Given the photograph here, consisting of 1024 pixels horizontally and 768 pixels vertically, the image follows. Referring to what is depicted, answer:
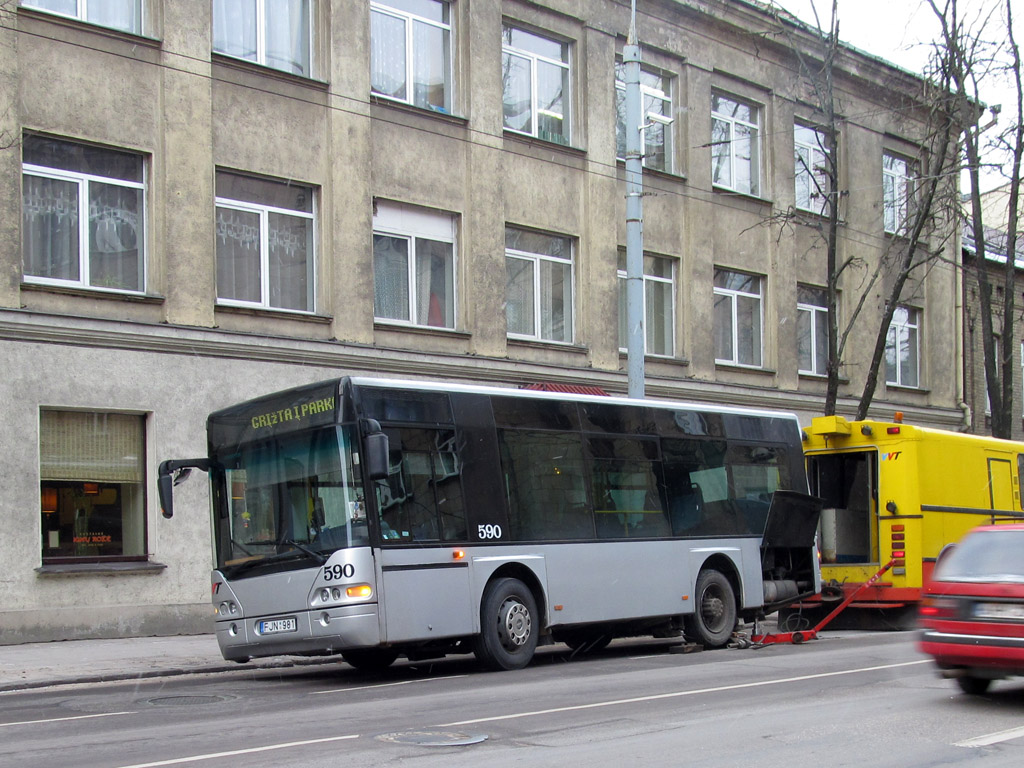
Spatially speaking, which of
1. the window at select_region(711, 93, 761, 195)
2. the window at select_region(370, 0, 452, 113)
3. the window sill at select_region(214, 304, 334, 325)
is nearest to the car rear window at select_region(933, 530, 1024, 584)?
the window sill at select_region(214, 304, 334, 325)

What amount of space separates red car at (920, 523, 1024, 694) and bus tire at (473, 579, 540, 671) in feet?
15.2

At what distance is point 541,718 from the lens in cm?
922

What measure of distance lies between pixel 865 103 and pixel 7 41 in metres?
21.9

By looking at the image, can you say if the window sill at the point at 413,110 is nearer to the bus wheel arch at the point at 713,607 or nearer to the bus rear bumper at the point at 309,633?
the bus wheel arch at the point at 713,607

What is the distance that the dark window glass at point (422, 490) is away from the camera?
481 inches

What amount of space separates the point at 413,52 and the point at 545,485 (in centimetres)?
1075

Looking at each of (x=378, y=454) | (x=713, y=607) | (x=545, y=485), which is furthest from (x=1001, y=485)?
(x=378, y=454)

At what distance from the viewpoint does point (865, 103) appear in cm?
3162

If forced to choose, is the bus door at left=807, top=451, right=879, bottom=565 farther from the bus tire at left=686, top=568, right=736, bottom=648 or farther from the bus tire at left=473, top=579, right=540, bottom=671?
the bus tire at left=473, top=579, right=540, bottom=671

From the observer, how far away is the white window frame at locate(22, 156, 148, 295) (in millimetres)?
16922

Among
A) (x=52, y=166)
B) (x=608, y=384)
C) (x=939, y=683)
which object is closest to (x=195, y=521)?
(x=52, y=166)

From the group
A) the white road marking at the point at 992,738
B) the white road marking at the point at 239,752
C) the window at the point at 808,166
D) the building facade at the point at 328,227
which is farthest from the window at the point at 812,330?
the white road marking at the point at 239,752

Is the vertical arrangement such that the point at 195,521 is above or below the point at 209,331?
below

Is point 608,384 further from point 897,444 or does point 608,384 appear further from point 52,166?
point 52,166
